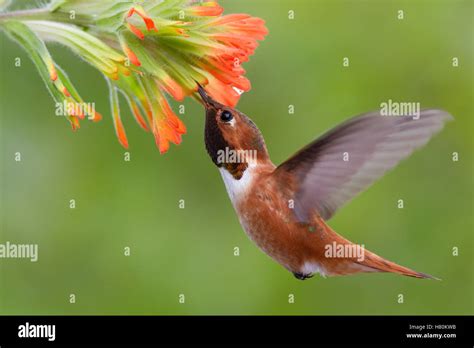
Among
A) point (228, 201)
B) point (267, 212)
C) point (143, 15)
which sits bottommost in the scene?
point (267, 212)

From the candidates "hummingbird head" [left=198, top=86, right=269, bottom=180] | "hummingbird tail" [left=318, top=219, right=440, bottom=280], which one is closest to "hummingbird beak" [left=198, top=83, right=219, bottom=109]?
"hummingbird head" [left=198, top=86, right=269, bottom=180]

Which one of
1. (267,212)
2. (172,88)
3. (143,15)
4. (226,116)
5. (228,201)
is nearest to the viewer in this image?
(143,15)

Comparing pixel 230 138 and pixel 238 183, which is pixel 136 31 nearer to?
pixel 230 138

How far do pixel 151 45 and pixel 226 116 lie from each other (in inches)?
8.2

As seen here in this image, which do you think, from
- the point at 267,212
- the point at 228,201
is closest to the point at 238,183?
the point at 267,212

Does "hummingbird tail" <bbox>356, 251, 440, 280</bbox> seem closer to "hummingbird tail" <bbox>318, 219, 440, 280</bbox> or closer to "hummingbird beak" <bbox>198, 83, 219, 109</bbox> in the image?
"hummingbird tail" <bbox>318, 219, 440, 280</bbox>

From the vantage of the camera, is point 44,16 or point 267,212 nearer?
point 44,16

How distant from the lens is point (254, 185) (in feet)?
5.24

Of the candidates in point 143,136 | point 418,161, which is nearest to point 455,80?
point 418,161

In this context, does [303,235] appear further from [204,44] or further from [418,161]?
[418,161]

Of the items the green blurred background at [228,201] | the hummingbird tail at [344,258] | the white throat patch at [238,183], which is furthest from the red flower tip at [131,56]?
the green blurred background at [228,201]

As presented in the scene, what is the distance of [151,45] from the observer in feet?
4.52

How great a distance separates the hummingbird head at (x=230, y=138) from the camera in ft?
4.84

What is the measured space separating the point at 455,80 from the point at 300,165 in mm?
1885
